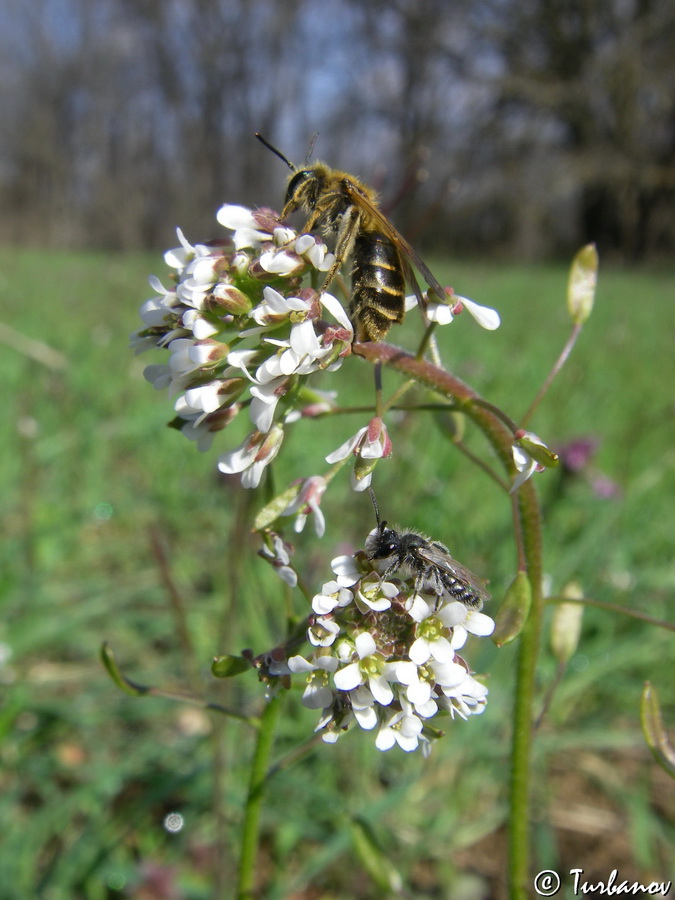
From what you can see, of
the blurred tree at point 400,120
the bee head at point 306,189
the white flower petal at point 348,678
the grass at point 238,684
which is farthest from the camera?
the blurred tree at point 400,120

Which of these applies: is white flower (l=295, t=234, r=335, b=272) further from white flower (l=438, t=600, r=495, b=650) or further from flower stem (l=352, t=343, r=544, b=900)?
white flower (l=438, t=600, r=495, b=650)

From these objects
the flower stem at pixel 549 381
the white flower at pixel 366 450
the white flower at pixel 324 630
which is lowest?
the white flower at pixel 324 630

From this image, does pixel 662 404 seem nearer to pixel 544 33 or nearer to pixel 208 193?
pixel 208 193

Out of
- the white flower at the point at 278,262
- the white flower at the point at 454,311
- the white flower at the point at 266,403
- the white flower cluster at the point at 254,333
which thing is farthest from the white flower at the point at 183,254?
the white flower at the point at 454,311

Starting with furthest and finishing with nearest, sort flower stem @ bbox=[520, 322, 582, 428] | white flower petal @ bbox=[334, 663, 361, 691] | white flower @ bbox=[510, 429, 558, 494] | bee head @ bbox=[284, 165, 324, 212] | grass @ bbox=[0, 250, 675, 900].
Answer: grass @ bbox=[0, 250, 675, 900] → bee head @ bbox=[284, 165, 324, 212] → flower stem @ bbox=[520, 322, 582, 428] → white flower @ bbox=[510, 429, 558, 494] → white flower petal @ bbox=[334, 663, 361, 691]

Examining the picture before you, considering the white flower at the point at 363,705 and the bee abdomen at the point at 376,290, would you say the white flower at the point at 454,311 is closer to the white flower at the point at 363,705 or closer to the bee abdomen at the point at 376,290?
the bee abdomen at the point at 376,290

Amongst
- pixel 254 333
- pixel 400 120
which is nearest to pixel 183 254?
pixel 254 333

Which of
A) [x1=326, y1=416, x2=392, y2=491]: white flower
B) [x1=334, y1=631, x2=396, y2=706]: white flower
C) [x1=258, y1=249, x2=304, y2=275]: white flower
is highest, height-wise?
[x1=258, y1=249, x2=304, y2=275]: white flower

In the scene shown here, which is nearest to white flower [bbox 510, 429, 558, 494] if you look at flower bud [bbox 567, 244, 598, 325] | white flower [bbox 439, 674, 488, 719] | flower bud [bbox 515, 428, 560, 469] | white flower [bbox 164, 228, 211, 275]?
flower bud [bbox 515, 428, 560, 469]
